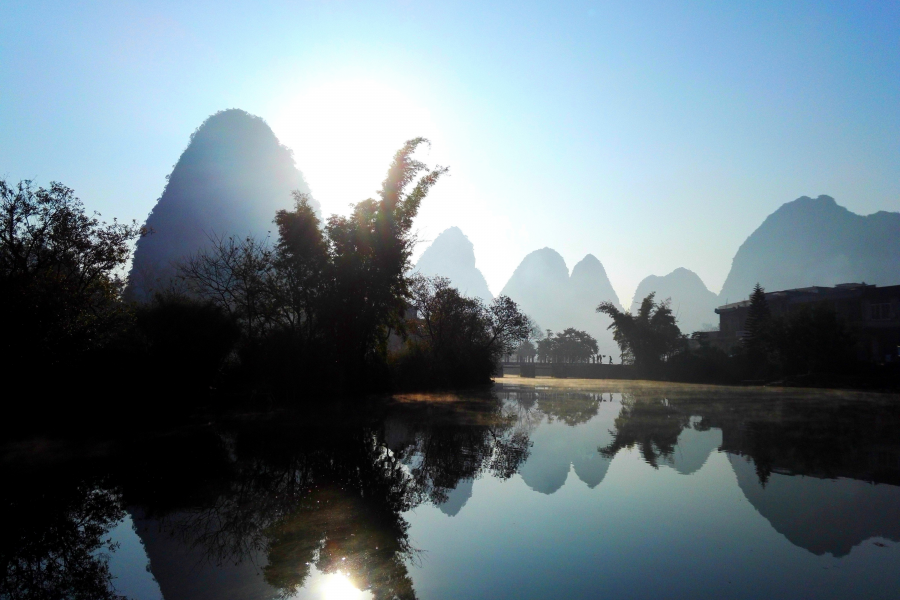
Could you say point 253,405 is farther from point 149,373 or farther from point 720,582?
point 720,582

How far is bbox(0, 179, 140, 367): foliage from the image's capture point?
11.5 meters

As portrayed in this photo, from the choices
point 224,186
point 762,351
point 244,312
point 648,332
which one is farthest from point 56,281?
point 224,186

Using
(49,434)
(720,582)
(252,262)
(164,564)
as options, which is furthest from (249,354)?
(720,582)

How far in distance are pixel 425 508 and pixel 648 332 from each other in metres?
52.8

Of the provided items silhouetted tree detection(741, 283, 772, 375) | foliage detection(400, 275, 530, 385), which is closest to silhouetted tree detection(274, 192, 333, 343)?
foliage detection(400, 275, 530, 385)

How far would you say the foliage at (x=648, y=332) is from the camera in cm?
5481

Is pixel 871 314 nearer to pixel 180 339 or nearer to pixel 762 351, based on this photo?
pixel 762 351

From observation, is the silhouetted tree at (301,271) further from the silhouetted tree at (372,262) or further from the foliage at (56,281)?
the foliage at (56,281)

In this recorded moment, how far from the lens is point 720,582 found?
4422 millimetres

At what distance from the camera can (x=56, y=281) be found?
1323 cm

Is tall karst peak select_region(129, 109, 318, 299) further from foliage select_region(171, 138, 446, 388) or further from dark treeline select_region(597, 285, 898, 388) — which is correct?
foliage select_region(171, 138, 446, 388)

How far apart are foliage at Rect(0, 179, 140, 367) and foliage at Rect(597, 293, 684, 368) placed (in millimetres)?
47275

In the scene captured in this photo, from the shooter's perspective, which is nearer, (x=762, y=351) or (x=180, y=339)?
(x=180, y=339)

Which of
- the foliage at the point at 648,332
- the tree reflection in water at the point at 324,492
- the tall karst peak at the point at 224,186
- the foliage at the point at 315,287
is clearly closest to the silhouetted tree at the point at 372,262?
the foliage at the point at 315,287
